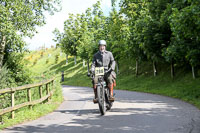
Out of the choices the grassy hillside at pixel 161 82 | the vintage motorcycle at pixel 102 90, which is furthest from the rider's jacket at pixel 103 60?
the grassy hillside at pixel 161 82

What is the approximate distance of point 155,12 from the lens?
25109mm

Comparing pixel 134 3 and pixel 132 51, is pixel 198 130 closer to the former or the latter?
pixel 132 51

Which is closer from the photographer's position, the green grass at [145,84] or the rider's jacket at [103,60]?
the rider's jacket at [103,60]

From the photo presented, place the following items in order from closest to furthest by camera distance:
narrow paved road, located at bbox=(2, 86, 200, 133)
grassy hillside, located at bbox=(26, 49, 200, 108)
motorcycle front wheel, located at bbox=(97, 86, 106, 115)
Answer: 1. narrow paved road, located at bbox=(2, 86, 200, 133)
2. motorcycle front wheel, located at bbox=(97, 86, 106, 115)
3. grassy hillside, located at bbox=(26, 49, 200, 108)

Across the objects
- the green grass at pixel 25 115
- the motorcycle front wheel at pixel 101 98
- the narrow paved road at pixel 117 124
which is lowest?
the narrow paved road at pixel 117 124

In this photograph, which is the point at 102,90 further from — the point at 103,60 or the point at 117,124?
the point at 117,124

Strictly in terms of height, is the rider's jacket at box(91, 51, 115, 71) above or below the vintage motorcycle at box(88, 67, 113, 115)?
above

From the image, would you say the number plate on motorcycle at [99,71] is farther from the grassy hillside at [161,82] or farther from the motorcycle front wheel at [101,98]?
the grassy hillside at [161,82]

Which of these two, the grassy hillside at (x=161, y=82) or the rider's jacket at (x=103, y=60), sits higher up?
the rider's jacket at (x=103, y=60)

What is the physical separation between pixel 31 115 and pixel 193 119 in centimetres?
500

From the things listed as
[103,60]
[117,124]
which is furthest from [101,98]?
[117,124]

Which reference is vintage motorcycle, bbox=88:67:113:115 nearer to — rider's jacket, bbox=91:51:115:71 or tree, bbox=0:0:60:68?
rider's jacket, bbox=91:51:115:71

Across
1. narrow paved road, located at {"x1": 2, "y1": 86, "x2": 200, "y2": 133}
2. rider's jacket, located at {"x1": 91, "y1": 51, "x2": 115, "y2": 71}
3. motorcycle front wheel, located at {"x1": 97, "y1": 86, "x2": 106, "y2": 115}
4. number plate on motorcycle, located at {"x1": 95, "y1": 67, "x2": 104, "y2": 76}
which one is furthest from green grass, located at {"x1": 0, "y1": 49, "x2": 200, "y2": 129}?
rider's jacket, located at {"x1": 91, "y1": 51, "x2": 115, "y2": 71}

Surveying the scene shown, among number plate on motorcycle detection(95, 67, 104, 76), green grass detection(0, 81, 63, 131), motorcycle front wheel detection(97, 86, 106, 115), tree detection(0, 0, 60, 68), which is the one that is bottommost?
green grass detection(0, 81, 63, 131)
